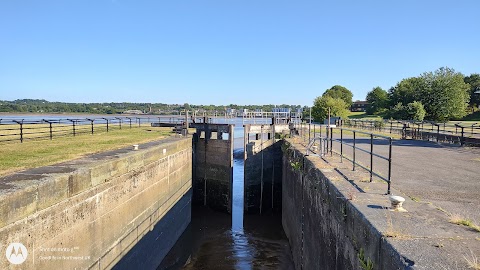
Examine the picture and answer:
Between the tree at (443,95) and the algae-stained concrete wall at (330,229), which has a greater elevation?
the tree at (443,95)

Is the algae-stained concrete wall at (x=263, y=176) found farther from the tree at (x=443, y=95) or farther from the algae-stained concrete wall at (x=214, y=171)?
the tree at (x=443, y=95)

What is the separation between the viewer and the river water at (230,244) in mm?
13156

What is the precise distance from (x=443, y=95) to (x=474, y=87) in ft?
216

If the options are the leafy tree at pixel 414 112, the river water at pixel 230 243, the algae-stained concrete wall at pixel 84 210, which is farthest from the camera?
the leafy tree at pixel 414 112

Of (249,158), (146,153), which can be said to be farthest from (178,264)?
(249,158)

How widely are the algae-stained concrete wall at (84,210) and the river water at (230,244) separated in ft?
5.49

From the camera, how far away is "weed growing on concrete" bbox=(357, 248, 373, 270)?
3.98 meters

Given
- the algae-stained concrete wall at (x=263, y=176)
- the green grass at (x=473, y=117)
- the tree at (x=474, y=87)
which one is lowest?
the algae-stained concrete wall at (x=263, y=176)

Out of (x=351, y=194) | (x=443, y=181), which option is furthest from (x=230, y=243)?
(x=351, y=194)

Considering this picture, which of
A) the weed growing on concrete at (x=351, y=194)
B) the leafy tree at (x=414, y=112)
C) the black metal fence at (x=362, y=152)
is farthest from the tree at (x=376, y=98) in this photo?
the weed growing on concrete at (x=351, y=194)

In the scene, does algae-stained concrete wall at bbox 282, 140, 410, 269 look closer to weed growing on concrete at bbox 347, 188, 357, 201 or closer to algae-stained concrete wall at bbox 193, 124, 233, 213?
weed growing on concrete at bbox 347, 188, 357, 201

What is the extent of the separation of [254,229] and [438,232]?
1422 cm

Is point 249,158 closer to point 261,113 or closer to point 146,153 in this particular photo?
point 261,113

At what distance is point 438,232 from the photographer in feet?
12.7
